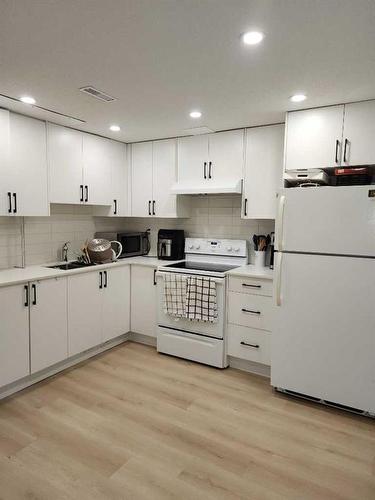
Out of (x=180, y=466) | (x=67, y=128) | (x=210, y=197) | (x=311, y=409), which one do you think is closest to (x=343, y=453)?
(x=311, y=409)

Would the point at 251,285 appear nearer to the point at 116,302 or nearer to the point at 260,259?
the point at 260,259

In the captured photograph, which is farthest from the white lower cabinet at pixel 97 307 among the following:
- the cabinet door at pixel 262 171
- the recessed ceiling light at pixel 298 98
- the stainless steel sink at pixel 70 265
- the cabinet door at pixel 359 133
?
the cabinet door at pixel 359 133

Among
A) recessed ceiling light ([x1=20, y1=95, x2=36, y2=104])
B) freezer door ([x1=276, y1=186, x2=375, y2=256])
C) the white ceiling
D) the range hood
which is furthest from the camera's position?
the range hood

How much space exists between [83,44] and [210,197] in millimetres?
2307

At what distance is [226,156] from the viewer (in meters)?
3.40

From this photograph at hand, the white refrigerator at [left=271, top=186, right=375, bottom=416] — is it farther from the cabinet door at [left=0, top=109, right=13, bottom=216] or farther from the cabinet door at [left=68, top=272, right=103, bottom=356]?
the cabinet door at [left=0, top=109, right=13, bottom=216]

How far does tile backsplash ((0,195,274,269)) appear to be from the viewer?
10.5ft

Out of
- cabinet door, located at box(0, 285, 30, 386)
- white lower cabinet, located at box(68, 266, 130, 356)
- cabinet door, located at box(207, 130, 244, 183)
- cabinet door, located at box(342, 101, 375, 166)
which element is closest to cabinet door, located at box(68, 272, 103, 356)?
white lower cabinet, located at box(68, 266, 130, 356)

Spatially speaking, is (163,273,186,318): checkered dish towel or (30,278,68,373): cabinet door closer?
(30,278,68,373): cabinet door

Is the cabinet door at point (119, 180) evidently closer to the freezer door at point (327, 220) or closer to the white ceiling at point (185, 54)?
the white ceiling at point (185, 54)

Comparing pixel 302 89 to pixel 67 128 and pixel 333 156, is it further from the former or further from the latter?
pixel 67 128

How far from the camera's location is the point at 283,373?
262cm

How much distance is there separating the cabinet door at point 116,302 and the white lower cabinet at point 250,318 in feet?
3.97

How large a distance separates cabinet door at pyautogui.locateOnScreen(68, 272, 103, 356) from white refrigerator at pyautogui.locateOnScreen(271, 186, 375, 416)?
1.74m
